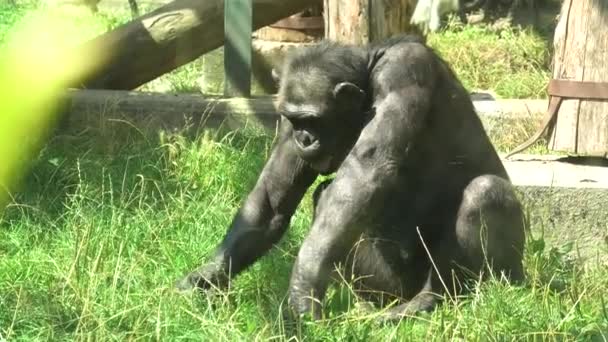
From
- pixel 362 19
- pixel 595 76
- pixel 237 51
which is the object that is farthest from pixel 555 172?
pixel 237 51

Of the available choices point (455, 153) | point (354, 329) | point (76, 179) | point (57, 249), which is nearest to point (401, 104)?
point (455, 153)

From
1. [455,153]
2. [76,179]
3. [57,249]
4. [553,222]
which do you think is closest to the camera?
[455,153]

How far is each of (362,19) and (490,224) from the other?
2028 millimetres

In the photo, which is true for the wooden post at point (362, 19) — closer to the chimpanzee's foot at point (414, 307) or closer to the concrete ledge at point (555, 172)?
the concrete ledge at point (555, 172)

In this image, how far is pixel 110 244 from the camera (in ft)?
19.1

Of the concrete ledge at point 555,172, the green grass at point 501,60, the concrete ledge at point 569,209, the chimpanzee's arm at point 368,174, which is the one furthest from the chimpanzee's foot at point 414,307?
the green grass at point 501,60

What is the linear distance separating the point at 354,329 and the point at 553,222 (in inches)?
97.5

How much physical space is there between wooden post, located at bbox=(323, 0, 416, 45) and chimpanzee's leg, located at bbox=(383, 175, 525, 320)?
179cm

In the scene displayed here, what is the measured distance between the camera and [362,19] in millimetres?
7109

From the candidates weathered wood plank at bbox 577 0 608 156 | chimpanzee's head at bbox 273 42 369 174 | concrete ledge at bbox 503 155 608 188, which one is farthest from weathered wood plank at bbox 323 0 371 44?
chimpanzee's head at bbox 273 42 369 174

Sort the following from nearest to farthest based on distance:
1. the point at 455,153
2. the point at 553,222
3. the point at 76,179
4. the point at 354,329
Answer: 1. the point at 354,329
2. the point at 455,153
3. the point at 553,222
4. the point at 76,179

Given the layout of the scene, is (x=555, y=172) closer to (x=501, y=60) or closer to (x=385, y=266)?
(x=385, y=266)

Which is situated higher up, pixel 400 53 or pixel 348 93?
pixel 400 53

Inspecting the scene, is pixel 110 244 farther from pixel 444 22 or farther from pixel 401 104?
pixel 444 22
